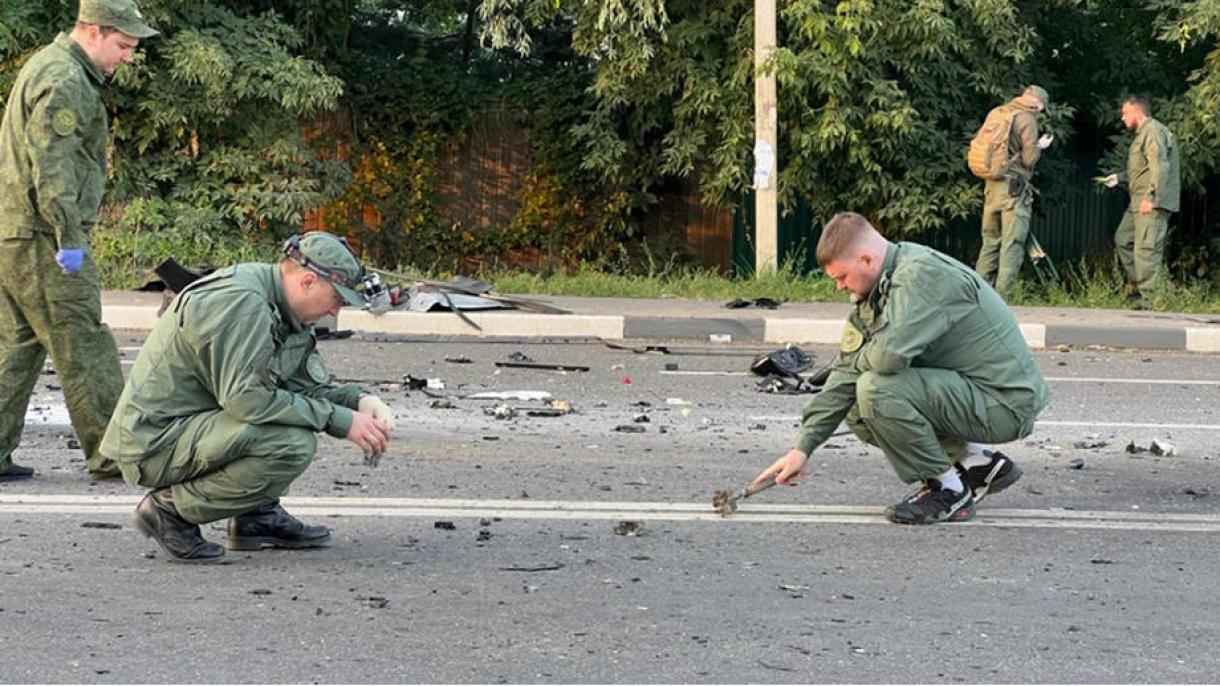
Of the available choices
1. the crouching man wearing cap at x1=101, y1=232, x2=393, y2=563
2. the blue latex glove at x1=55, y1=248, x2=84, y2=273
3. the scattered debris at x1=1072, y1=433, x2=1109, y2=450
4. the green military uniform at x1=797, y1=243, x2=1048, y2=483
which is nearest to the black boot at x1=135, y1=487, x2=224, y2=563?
the crouching man wearing cap at x1=101, y1=232, x2=393, y2=563

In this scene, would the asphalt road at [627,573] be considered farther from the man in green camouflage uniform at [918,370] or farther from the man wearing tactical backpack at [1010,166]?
the man wearing tactical backpack at [1010,166]

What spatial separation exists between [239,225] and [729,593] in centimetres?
1258

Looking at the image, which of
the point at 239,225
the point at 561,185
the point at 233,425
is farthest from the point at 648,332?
the point at 233,425

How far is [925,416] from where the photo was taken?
6352 mm

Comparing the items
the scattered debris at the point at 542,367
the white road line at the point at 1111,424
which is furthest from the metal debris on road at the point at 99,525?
the scattered debris at the point at 542,367

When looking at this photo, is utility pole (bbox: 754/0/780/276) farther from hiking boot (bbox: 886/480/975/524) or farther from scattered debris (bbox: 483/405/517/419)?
hiking boot (bbox: 886/480/975/524)

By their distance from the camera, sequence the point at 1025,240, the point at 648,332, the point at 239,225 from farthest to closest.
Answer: the point at 239,225 → the point at 1025,240 → the point at 648,332

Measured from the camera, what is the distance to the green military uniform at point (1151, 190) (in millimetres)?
15766

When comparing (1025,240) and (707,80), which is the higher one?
(707,80)

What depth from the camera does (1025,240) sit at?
627 inches

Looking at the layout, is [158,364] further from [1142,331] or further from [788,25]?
[788,25]

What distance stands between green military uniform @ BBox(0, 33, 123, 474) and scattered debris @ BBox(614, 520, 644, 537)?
7.15 ft

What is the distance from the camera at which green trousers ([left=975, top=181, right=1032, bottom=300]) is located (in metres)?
15.7

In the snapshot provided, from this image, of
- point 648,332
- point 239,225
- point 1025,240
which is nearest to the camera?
point 648,332
